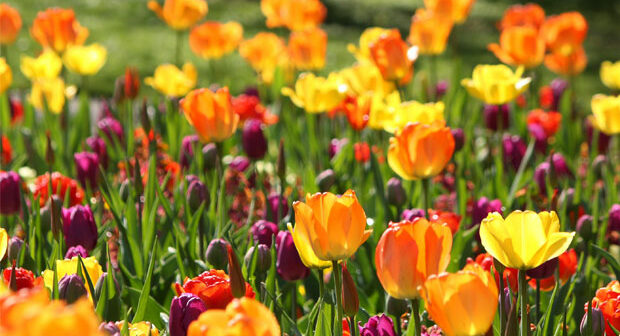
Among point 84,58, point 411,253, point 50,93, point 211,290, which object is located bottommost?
point 50,93

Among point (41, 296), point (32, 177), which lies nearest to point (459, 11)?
point (32, 177)

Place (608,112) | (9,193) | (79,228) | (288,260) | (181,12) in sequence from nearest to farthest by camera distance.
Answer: (288,260) → (79,228) → (9,193) → (608,112) → (181,12)

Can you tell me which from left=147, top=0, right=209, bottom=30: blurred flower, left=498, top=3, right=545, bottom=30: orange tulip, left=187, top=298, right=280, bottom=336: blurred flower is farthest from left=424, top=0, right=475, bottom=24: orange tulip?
left=187, top=298, right=280, bottom=336: blurred flower

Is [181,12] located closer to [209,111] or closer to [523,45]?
[523,45]

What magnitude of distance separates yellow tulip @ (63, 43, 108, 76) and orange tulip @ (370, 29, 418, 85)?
132cm

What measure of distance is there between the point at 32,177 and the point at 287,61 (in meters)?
1.70

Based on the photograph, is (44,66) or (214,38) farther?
(214,38)

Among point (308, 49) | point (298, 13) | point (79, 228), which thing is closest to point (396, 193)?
point (79, 228)

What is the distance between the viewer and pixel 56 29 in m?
3.94

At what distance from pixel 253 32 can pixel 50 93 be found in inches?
260

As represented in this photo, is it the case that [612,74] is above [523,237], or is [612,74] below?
below

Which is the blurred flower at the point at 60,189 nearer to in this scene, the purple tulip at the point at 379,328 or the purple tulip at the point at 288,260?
the purple tulip at the point at 288,260

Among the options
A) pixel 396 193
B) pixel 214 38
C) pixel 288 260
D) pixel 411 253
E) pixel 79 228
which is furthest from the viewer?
pixel 214 38

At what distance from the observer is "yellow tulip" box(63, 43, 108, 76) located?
12.7ft
